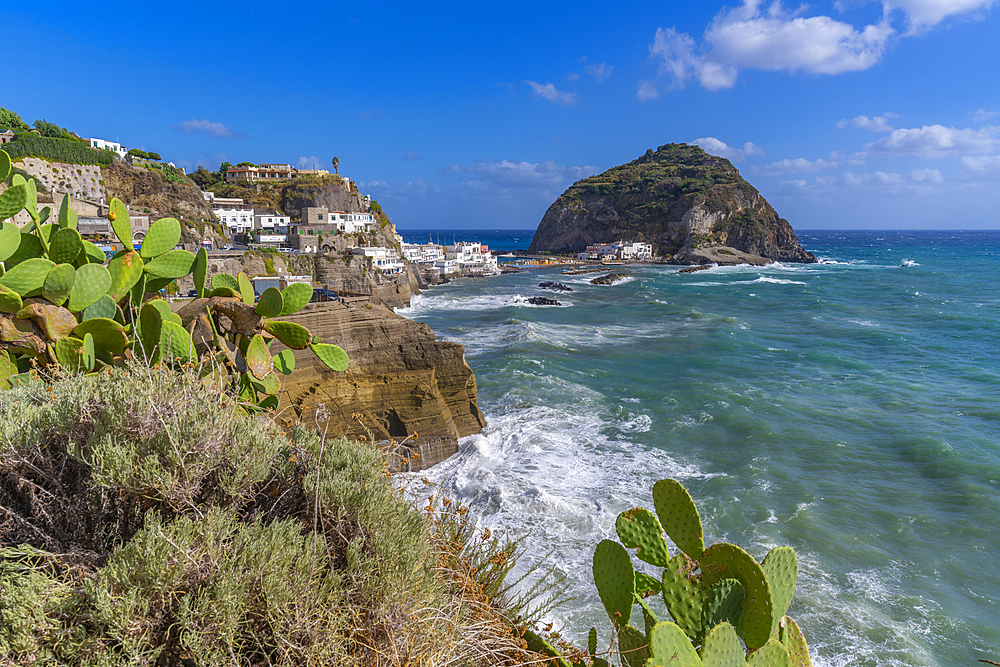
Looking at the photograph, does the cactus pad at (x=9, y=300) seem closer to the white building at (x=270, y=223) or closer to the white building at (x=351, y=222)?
the white building at (x=351, y=222)

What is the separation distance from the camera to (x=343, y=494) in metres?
2.90

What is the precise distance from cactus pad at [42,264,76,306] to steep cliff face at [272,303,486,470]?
6.00 m

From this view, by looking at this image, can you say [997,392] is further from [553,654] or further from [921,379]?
[553,654]

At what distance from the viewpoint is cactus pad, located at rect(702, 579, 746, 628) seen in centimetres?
292

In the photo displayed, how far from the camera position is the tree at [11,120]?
177 ft

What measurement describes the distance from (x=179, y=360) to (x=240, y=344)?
1223 mm

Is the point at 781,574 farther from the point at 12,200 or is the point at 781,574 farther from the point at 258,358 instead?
the point at 12,200

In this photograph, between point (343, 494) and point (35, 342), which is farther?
point (35, 342)

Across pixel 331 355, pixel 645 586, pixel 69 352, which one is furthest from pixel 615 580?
pixel 69 352

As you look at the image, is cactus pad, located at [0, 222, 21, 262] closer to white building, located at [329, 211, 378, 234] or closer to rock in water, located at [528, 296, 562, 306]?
rock in water, located at [528, 296, 562, 306]

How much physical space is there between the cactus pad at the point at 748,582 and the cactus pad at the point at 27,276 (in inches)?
254

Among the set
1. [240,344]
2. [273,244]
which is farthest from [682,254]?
[240,344]

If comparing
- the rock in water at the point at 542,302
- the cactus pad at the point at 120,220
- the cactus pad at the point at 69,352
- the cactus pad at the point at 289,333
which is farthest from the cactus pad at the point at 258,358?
the rock in water at the point at 542,302

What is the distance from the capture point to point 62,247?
548 cm
